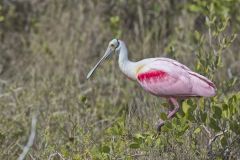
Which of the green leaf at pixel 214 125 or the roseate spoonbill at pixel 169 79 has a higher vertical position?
the roseate spoonbill at pixel 169 79

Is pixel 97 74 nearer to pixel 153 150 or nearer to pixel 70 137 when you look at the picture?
pixel 70 137

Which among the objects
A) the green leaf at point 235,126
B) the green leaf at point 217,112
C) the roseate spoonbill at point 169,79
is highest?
the roseate spoonbill at point 169,79

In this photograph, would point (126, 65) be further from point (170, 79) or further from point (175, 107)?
point (175, 107)

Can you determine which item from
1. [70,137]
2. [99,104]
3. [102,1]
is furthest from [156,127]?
[102,1]

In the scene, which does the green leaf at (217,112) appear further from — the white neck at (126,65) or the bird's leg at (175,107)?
the white neck at (126,65)

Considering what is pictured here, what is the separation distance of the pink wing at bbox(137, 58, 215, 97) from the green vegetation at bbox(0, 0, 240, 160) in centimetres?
9

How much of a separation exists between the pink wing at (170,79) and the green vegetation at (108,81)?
3.7 inches

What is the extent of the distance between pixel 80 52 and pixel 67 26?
521 mm

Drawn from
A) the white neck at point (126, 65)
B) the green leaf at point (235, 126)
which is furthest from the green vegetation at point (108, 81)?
the white neck at point (126, 65)

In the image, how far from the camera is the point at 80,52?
846cm

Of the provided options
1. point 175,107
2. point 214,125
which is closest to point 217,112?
point 214,125

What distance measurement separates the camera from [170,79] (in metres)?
5.45

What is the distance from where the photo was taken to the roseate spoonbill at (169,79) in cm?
530

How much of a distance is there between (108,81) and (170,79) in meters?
2.32
